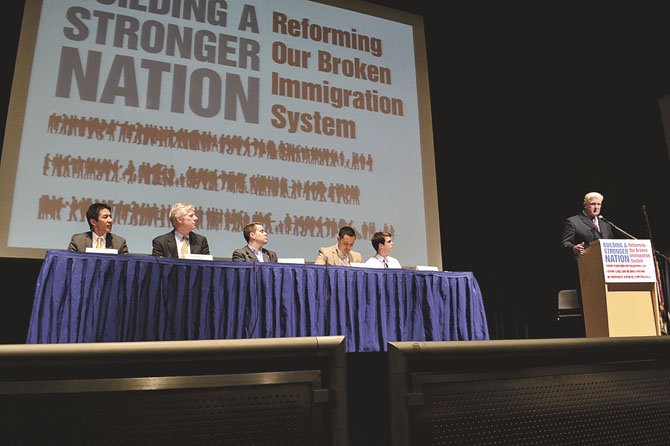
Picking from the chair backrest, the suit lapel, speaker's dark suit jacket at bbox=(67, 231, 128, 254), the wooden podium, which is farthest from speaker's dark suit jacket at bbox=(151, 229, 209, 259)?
the chair backrest

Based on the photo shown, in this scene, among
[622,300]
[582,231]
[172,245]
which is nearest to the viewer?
[622,300]

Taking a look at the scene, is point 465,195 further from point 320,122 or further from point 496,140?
point 320,122

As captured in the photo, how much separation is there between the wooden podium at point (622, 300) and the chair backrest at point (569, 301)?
0.67 m

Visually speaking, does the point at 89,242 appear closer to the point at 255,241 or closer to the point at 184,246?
the point at 184,246

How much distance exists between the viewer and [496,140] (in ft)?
17.6

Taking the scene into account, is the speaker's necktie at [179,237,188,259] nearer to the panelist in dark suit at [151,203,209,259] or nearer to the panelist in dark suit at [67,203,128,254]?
the panelist in dark suit at [151,203,209,259]

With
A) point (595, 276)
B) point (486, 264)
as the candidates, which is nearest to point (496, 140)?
point (486, 264)

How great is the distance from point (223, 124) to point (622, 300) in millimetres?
3026

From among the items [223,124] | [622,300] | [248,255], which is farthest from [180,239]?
[622,300]

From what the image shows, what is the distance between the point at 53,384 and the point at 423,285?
8.18ft

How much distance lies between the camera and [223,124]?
13.0ft

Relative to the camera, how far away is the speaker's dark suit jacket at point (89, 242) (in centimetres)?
306

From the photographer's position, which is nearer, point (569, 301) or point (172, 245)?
point (172, 245)

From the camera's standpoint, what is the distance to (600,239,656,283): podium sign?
9.71 ft
